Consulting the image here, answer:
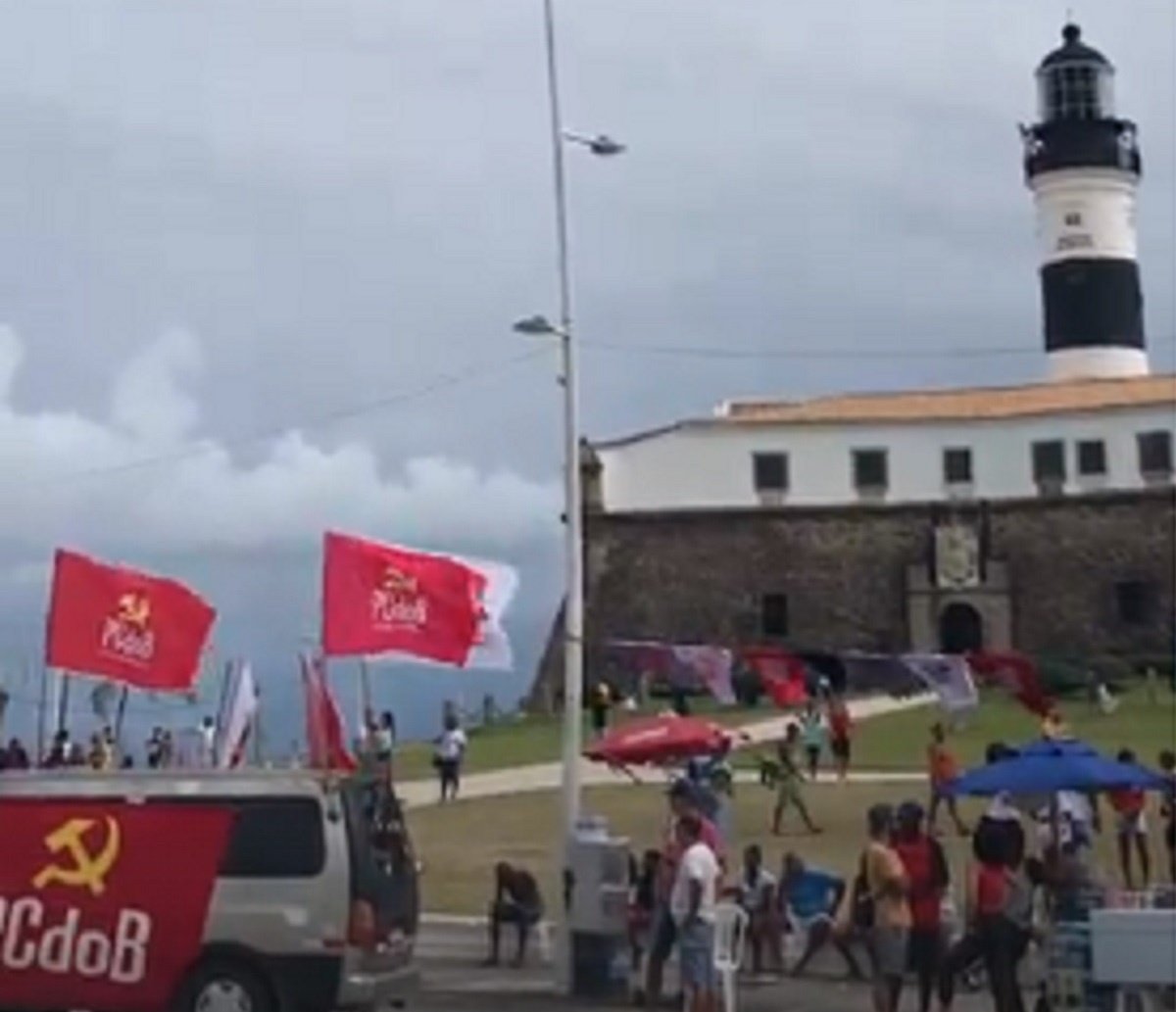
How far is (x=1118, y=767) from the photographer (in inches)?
810

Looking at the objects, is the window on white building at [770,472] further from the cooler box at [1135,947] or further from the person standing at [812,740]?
the cooler box at [1135,947]

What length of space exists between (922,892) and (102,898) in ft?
19.3

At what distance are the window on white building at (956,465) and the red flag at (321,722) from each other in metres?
47.9

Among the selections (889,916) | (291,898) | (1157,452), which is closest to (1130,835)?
(889,916)

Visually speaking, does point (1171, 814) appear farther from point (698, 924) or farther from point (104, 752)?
point (104, 752)

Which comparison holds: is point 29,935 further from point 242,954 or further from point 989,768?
point 989,768

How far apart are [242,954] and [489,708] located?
147 ft

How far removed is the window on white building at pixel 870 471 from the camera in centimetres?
6738

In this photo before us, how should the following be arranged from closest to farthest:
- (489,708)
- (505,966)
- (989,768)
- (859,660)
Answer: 1. (989,768)
2. (505,966)
3. (859,660)
4. (489,708)

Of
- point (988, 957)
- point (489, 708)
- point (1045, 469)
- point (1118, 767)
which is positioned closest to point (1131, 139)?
point (1045, 469)

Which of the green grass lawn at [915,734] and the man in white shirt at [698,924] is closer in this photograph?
the man in white shirt at [698,924]

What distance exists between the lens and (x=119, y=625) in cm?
2616

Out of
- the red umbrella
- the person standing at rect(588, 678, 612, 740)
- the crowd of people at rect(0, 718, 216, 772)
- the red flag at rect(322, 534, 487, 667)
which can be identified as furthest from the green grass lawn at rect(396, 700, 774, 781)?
the red flag at rect(322, 534, 487, 667)

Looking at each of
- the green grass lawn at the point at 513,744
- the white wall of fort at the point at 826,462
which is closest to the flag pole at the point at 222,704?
the green grass lawn at the point at 513,744
